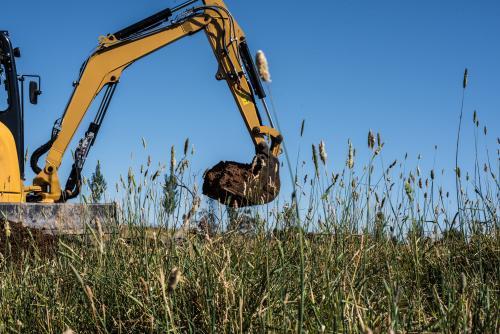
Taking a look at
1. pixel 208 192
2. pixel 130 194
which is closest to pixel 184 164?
pixel 130 194

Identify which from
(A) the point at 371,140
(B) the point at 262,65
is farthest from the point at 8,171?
(B) the point at 262,65

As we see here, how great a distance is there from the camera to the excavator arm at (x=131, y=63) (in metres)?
9.94

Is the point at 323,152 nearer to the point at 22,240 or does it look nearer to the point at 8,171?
the point at 22,240

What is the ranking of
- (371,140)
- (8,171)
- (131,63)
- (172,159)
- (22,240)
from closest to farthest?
(172,159), (371,140), (22,240), (8,171), (131,63)

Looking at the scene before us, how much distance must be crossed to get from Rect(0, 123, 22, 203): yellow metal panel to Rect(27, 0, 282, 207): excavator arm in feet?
1.59

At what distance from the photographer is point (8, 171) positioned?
30.9ft

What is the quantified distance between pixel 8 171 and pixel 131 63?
8.02 ft

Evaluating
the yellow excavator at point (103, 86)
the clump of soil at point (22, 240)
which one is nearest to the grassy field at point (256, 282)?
the clump of soil at point (22, 240)

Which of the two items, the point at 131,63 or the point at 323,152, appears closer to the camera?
the point at 323,152

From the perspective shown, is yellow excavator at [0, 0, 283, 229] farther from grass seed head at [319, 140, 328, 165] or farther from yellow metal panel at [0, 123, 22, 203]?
grass seed head at [319, 140, 328, 165]

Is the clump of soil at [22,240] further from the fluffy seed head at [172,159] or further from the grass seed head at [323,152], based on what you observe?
the grass seed head at [323,152]

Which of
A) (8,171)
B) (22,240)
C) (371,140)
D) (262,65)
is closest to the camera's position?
(262,65)

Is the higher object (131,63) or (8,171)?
(131,63)

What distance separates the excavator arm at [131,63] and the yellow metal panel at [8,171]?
48 centimetres
